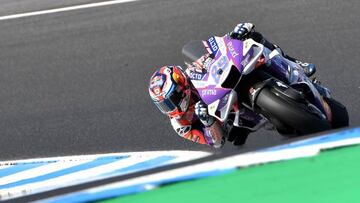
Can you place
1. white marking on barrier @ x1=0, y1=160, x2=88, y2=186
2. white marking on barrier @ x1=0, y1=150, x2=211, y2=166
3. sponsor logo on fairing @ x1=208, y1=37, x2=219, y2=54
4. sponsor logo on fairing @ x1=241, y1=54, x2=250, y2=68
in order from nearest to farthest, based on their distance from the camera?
sponsor logo on fairing @ x1=241, y1=54, x2=250, y2=68, sponsor logo on fairing @ x1=208, y1=37, x2=219, y2=54, white marking on barrier @ x1=0, y1=150, x2=211, y2=166, white marking on barrier @ x1=0, y1=160, x2=88, y2=186

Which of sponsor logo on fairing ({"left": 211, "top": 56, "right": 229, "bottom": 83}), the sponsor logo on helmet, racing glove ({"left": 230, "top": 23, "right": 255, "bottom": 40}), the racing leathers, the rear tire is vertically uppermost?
racing glove ({"left": 230, "top": 23, "right": 255, "bottom": 40})

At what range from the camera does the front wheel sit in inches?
166

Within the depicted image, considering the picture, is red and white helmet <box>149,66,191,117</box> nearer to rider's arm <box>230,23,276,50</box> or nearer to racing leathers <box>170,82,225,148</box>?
racing leathers <box>170,82,225,148</box>

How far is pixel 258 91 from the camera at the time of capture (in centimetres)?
441

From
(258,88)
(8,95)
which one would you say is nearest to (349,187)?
(258,88)

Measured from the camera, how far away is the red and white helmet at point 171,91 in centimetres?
466

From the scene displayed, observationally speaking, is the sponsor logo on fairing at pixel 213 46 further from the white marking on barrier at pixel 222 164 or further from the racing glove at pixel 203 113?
the white marking on barrier at pixel 222 164

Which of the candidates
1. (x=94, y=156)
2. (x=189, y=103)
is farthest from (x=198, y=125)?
(x=94, y=156)

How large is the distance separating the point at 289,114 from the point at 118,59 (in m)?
4.86

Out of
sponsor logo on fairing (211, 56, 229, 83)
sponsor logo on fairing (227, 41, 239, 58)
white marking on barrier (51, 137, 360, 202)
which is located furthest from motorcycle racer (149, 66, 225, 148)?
white marking on barrier (51, 137, 360, 202)

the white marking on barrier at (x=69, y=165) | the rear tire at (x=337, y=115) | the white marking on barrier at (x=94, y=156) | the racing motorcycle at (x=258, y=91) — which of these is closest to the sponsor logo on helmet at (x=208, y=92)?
the racing motorcycle at (x=258, y=91)

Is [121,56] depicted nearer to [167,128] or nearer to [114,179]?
[167,128]

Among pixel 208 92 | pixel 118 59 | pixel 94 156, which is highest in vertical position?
pixel 208 92

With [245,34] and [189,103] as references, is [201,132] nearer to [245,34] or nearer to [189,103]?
[189,103]
